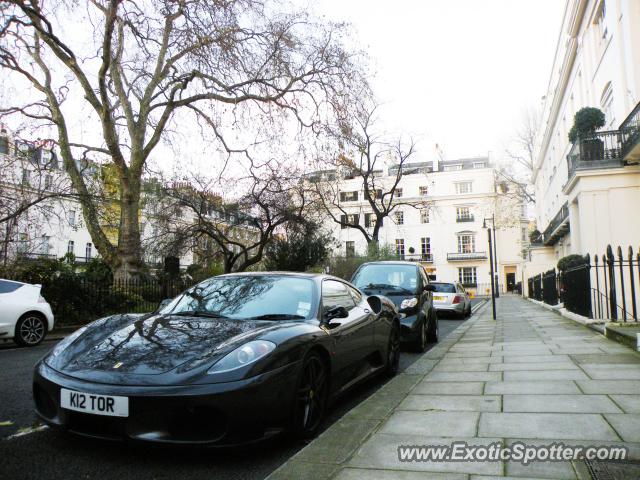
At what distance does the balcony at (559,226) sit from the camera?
25.4m

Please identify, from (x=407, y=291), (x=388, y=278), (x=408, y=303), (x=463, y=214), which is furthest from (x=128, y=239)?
(x=463, y=214)

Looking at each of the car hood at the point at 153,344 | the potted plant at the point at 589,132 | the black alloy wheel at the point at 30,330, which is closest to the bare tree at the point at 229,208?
the potted plant at the point at 589,132

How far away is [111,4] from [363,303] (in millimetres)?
14077

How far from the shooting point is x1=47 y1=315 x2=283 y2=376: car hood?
3303 mm

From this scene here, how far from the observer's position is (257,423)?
3.20 meters

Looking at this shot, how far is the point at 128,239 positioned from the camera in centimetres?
2011

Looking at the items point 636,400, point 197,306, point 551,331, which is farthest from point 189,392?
point 551,331

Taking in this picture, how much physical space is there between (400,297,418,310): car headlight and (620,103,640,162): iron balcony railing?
31.3 feet

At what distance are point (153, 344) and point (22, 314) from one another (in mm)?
7508

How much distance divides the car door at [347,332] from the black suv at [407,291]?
3.19m

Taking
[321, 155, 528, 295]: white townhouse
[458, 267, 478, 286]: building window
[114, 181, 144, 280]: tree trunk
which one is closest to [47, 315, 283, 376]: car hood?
[114, 181, 144, 280]: tree trunk

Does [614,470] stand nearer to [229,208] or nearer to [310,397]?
[310,397]

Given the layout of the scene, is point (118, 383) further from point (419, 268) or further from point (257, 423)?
point (419, 268)

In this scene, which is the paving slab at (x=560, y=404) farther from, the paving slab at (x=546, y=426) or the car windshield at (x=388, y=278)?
the car windshield at (x=388, y=278)
